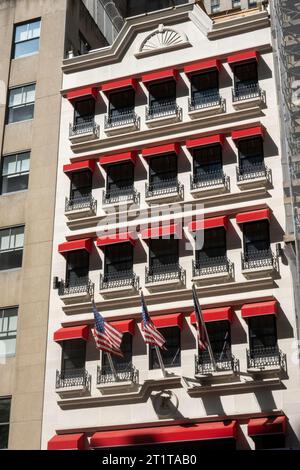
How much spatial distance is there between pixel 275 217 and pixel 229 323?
15.0ft

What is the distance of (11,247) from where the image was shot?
3331 centimetres

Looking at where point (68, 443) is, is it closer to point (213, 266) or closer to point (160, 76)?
point (213, 266)

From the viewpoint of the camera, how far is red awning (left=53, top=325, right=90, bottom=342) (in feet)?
97.7

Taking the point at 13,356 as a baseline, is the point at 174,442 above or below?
below

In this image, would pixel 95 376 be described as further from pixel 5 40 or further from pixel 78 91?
pixel 5 40

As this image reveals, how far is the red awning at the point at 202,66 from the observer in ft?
106


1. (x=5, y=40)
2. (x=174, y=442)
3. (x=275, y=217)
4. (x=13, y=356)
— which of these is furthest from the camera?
(x=5, y=40)

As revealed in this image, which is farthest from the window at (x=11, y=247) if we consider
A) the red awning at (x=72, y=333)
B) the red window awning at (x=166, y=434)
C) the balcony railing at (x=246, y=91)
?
the balcony railing at (x=246, y=91)

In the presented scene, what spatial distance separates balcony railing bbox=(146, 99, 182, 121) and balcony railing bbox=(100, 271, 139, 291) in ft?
23.6

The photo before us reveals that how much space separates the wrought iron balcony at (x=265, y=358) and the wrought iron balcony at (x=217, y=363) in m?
0.57

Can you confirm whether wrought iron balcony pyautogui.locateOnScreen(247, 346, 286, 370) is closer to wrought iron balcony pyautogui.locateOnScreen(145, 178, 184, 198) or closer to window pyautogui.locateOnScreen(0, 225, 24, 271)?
wrought iron balcony pyautogui.locateOnScreen(145, 178, 184, 198)

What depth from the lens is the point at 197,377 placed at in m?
27.4

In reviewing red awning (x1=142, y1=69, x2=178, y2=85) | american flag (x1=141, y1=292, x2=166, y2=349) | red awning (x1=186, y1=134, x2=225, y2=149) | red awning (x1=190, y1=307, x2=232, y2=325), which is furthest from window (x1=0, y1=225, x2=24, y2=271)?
red awning (x1=190, y1=307, x2=232, y2=325)
